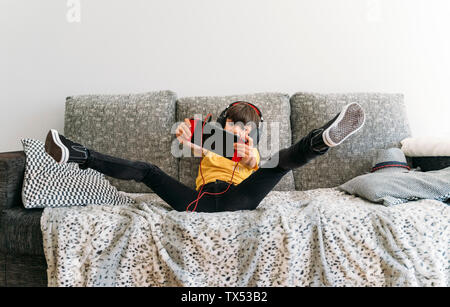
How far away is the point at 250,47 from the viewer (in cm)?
206

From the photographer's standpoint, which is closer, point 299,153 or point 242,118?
point 299,153

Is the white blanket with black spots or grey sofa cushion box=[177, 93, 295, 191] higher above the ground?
grey sofa cushion box=[177, 93, 295, 191]

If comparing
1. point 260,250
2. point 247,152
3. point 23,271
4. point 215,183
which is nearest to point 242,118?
point 247,152

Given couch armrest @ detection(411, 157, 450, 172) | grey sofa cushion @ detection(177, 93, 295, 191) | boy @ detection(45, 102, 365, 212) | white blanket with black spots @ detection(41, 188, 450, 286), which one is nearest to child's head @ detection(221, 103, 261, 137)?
boy @ detection(45, 102, 365, 212)

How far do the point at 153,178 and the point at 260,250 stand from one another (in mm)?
529

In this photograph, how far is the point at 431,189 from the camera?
1312 mm

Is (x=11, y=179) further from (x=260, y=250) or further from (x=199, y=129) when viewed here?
(x=260, y=250)

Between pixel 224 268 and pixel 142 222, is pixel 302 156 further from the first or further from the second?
pixel 142 222

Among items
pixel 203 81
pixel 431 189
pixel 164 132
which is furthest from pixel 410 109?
pixel 164 132

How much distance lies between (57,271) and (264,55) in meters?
1.60

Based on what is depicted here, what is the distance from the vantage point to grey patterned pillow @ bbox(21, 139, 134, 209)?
1.33m

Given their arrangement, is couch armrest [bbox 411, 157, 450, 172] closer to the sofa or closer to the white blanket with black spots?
the sofa

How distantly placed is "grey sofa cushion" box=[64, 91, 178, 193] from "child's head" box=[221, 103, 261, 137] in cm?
44

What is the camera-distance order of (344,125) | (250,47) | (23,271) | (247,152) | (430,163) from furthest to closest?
(250,47)
(430,163)
(247,152)
(23,271)
(344,125)
